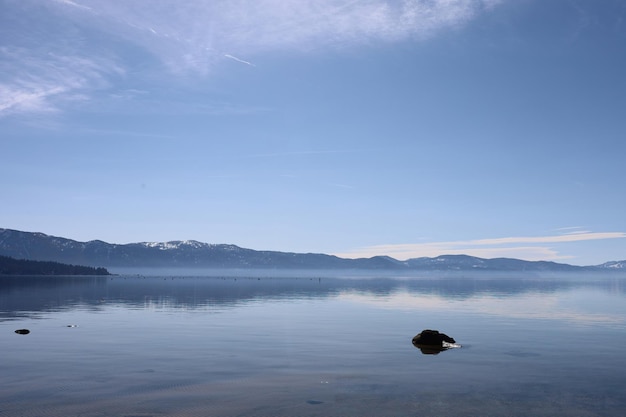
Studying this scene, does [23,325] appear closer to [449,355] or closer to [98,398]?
[98,398]

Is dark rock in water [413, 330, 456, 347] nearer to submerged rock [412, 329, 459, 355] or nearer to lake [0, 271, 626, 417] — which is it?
submerged rock [412, 329, 459, 355]

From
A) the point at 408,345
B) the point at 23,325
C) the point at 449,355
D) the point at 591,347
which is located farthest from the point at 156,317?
the point at 591,347

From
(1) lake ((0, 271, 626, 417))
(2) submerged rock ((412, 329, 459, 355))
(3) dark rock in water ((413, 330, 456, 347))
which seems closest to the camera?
(1) lake ((0, 271, 626, 417))

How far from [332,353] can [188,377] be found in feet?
47.4

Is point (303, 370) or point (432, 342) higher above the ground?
point (432, 342)

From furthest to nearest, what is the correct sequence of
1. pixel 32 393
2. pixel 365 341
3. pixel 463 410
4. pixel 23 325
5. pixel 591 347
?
pixel 23 325, pixel 365 341, pixel 591 347, pixel 32 393, pixel 463 410

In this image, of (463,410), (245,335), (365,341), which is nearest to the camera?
(463,410)

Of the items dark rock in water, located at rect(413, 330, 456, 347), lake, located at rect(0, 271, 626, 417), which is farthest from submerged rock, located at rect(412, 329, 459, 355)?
lake, located at rect(0, 271, 626, 417)

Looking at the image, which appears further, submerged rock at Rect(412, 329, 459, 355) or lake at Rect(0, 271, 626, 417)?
submerged rock at Rect(412, 329, 459, 355)

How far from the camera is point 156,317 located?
75.7m

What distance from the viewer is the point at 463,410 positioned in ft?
84.5

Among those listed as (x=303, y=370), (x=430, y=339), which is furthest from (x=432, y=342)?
(x=303, y=370)

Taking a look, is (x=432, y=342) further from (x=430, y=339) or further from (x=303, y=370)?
(x=303, y=370)

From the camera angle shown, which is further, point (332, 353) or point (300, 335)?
point (300, 335)
